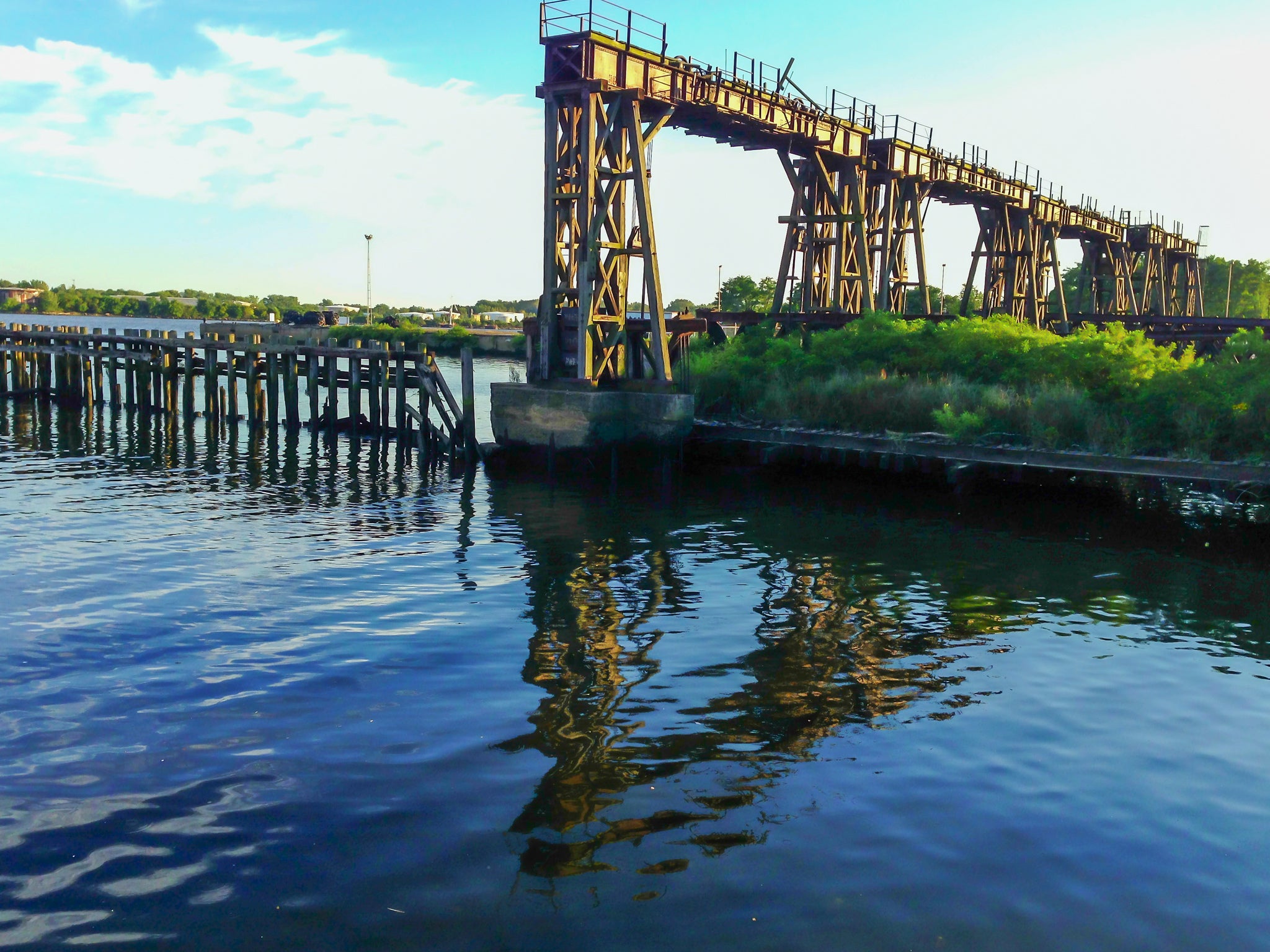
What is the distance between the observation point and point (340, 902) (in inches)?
219

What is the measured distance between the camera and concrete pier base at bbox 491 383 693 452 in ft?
76.5

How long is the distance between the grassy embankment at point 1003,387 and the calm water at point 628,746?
13.2 ft

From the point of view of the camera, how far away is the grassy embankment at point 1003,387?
1894 cm

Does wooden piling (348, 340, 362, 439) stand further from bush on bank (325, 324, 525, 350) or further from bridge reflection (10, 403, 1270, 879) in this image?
bush on bank (325, 324, 525, 350)

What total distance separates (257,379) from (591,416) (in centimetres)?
1488

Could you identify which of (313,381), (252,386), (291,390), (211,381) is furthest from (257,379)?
(313,381)

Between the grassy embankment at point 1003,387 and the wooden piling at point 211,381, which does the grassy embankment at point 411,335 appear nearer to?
the wooden piling at point 211,381

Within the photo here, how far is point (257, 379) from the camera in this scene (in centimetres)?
3291

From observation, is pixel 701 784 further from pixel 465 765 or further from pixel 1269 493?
pixel 1269 493

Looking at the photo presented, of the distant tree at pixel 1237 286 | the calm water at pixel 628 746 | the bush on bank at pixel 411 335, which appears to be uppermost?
the distant tree at pixel 1237 286

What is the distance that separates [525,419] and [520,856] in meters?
19.0

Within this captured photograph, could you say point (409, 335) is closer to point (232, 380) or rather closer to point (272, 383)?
point (232, 380)

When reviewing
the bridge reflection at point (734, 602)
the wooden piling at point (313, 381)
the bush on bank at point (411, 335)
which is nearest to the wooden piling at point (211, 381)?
the wooden piling at point (313, 381)

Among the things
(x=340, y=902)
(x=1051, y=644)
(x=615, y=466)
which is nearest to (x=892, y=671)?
(x=1051, y=644)
